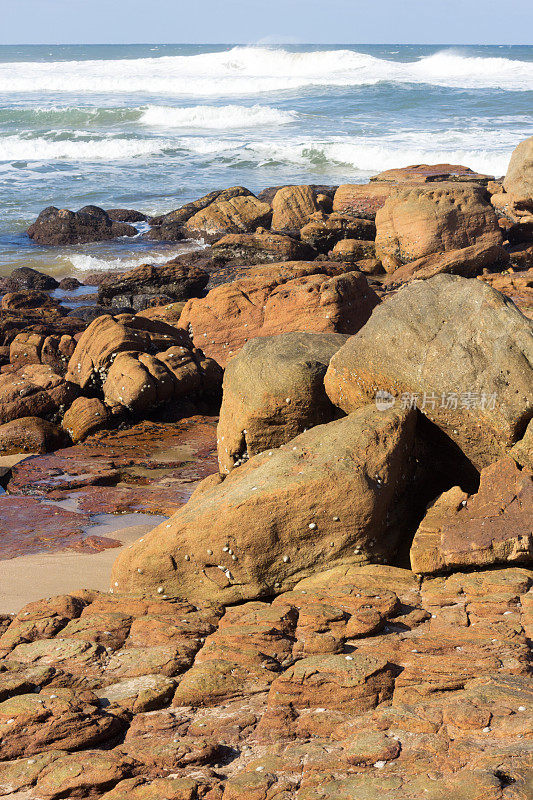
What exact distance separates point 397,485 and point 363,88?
53.8 metres

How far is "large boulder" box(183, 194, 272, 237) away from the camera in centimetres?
1995

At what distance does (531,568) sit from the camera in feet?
15.8

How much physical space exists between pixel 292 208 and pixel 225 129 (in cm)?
2577

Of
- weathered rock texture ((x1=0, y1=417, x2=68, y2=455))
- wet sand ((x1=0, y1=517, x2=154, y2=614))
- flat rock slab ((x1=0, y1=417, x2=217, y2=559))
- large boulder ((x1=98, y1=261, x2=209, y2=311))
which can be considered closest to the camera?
wet sand ((x1=0, y1=517, x2=154, y2=614))

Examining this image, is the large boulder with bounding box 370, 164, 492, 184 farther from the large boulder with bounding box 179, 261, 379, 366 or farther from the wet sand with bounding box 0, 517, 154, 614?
the wet sand with bounding box 0, 517, 154, 614

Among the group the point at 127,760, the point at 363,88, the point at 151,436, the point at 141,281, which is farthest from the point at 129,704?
the point at 363,88

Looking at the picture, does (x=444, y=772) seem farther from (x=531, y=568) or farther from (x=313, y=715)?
(x=531, y=568)

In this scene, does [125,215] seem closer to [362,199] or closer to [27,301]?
[362,199]

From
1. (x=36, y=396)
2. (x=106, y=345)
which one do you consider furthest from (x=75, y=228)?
(x=36, y=396)

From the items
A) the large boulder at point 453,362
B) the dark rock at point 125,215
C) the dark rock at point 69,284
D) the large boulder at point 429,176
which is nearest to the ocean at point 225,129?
the dark rock at point 69,284

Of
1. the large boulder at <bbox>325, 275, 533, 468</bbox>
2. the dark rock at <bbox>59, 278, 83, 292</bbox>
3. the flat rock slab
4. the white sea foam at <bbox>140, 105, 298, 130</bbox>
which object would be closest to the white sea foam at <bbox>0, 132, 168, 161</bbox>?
the white sea foam at <bbox>140, 105, 298, 130</bbox>

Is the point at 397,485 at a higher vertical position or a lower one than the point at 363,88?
lower

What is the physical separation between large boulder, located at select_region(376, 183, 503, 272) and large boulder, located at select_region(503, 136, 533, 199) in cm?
190

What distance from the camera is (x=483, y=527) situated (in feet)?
16.0
